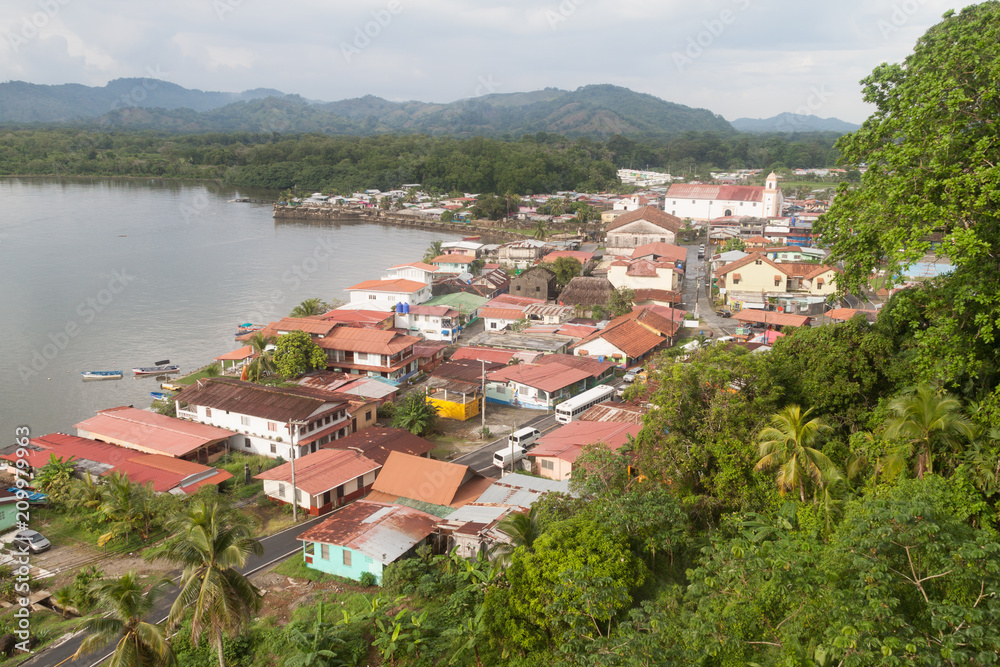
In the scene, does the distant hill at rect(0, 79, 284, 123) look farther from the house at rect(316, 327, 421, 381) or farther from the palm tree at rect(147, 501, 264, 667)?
the palm tree at rect(147, 501, 264, 667)

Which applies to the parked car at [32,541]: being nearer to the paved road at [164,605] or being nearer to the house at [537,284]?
the paved road at [164,605]

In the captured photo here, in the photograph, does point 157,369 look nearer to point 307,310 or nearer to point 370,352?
point 307,310

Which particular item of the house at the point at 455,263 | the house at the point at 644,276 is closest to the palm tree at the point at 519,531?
the house at the point at 644,276

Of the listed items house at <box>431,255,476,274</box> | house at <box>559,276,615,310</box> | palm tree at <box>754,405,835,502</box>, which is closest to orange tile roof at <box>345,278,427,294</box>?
house at <box>559,276,615,310</box>

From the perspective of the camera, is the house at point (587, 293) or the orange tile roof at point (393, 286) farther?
the house at point (587, 293)

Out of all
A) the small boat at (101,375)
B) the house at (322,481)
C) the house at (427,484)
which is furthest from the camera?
the small boat at (101,375)

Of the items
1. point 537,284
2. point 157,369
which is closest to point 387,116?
point 537,284

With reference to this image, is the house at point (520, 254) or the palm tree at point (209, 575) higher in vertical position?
the house at point (520, 254)
